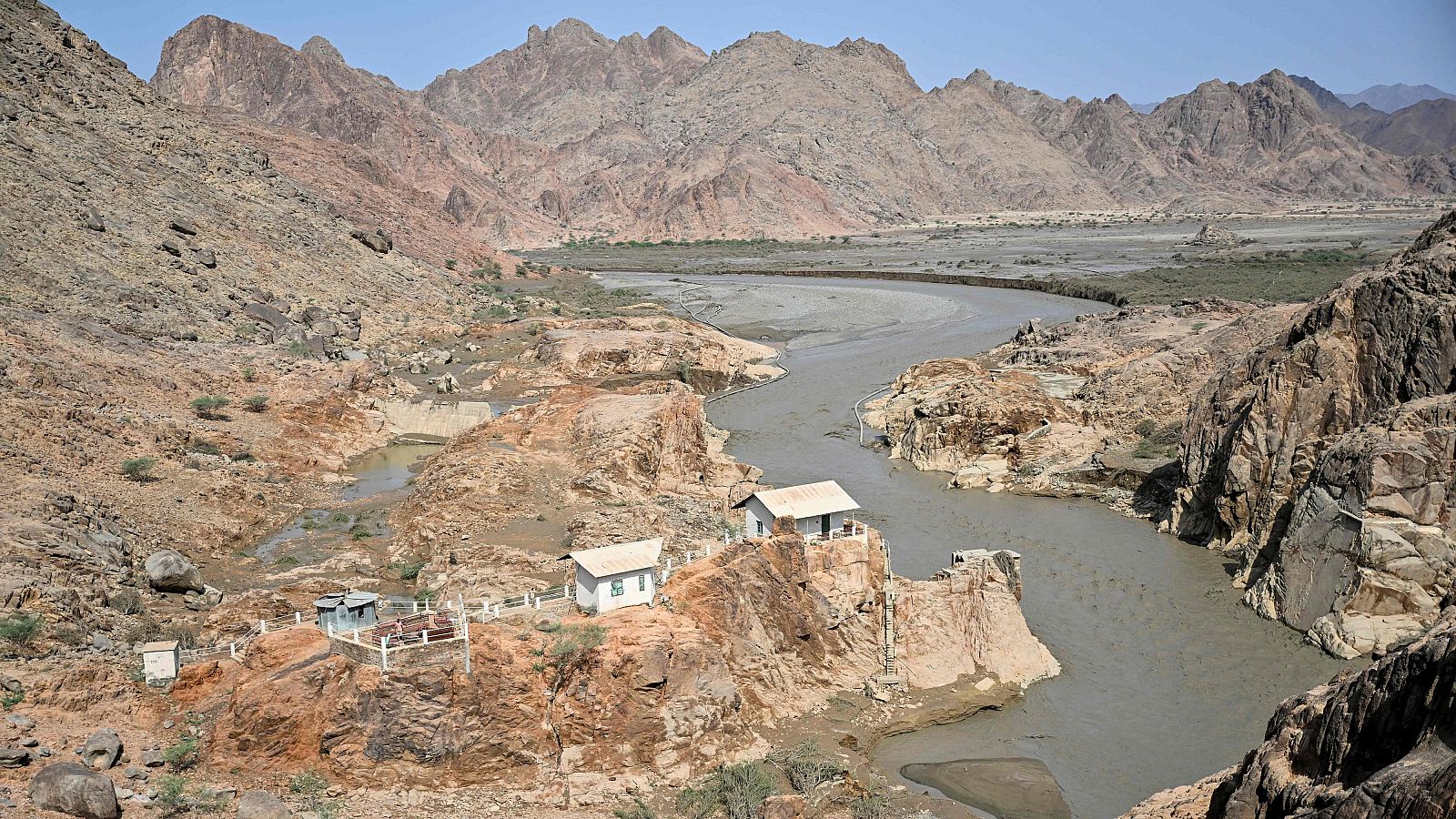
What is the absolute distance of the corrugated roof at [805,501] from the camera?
2445 centimetres

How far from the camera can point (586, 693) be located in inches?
759

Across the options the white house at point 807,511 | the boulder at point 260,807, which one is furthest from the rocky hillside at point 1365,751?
the boulder at point 260,807

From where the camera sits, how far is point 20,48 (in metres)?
60.8

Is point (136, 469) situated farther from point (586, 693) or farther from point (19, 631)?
point (586, 693)

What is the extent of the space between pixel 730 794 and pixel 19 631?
41.9 ft

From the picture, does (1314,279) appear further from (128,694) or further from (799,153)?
(799,153)

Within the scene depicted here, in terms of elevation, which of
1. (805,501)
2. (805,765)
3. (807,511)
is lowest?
(805,765)

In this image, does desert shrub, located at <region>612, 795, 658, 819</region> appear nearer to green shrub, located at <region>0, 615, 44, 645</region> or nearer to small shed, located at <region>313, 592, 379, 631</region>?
small shed, located at <region>313, 592, 379, 631</region>

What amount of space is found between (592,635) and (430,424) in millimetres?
28834

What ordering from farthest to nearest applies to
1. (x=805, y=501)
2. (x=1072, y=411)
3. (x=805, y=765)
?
1. (x=1072, y=411)
2. (x=805, y=501)
3. (x=805, y=765)

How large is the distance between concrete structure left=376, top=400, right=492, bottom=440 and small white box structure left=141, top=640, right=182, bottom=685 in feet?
86.2

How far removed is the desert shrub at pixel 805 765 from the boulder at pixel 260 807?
306 inches

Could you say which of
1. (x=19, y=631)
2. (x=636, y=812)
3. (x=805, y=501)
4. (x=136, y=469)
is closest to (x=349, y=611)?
(x=636, y=812)

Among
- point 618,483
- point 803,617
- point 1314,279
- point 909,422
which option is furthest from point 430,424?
point 1314,279
